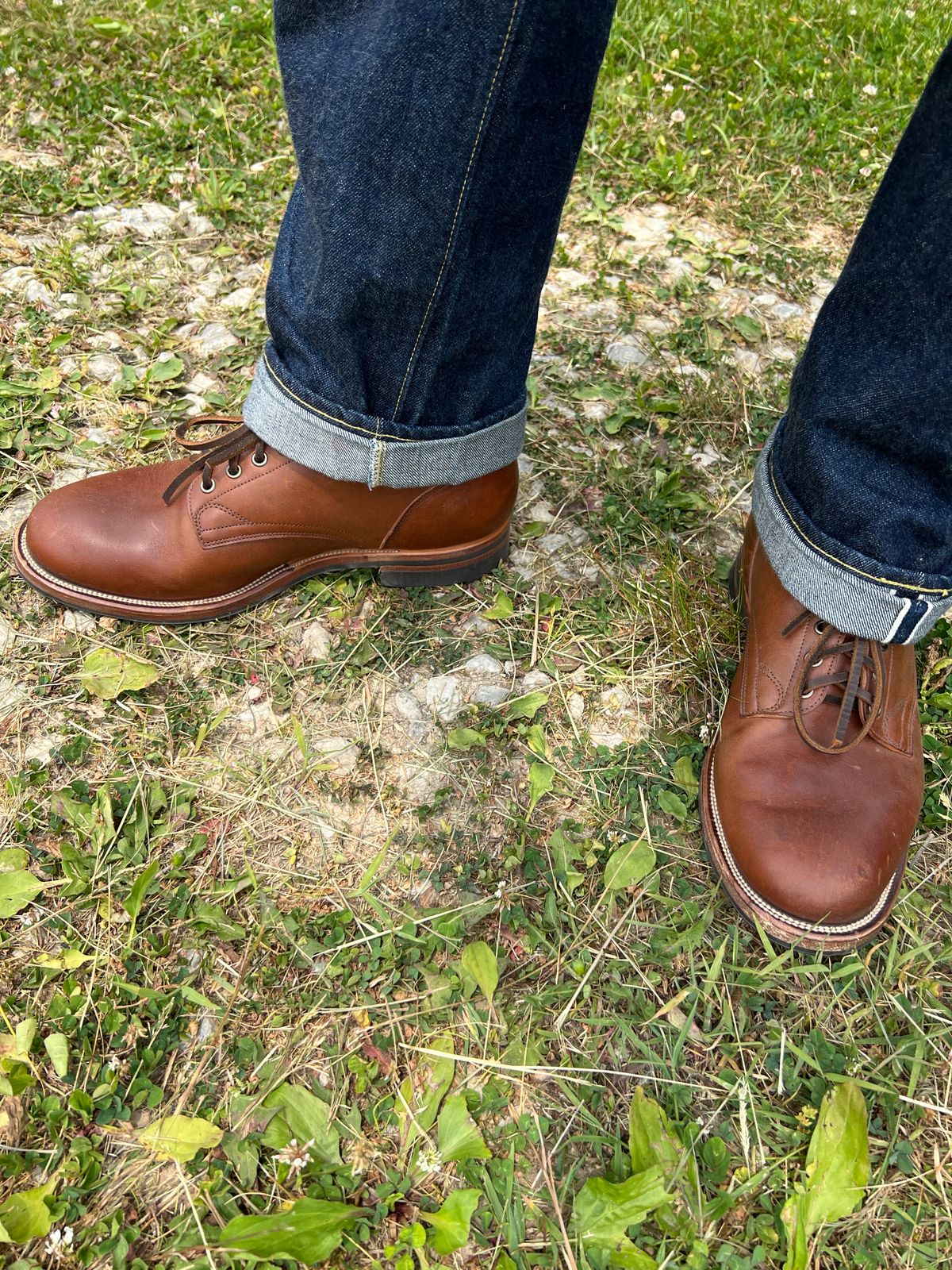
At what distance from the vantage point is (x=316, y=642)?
1.87m

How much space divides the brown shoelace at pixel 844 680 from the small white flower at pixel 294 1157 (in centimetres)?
108

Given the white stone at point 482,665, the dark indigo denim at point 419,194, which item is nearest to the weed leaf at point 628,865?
the white stone at point 482,665

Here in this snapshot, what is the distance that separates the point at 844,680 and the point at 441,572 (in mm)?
868

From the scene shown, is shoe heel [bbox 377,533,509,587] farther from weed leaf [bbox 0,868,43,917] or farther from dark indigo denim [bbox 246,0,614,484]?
weed leaf [bbox 0,868,43,917]

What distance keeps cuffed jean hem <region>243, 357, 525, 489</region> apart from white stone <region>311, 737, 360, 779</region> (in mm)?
529

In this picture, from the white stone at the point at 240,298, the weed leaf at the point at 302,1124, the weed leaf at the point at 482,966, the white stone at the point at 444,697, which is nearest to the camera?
the weed leaf at the point at 302,1124

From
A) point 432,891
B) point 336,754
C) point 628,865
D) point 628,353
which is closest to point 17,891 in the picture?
point 336,754

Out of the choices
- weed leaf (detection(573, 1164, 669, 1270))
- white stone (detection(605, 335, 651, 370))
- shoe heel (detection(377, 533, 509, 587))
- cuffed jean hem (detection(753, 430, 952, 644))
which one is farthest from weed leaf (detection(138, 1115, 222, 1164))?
white stone (detection(605, 335, 651, 370))

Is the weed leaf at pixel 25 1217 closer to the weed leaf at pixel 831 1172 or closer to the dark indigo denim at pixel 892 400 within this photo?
the weed leaf at pixel 831 1172

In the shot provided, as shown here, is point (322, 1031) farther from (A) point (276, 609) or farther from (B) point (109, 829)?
(A) point (276, 609)

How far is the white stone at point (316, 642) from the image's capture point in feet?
6.07

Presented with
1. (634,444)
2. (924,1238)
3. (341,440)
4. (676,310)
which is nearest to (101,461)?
(341,440)

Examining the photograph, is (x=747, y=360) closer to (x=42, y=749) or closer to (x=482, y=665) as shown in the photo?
(x=482, y=665)

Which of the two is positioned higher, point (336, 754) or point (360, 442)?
point (360, 442)
